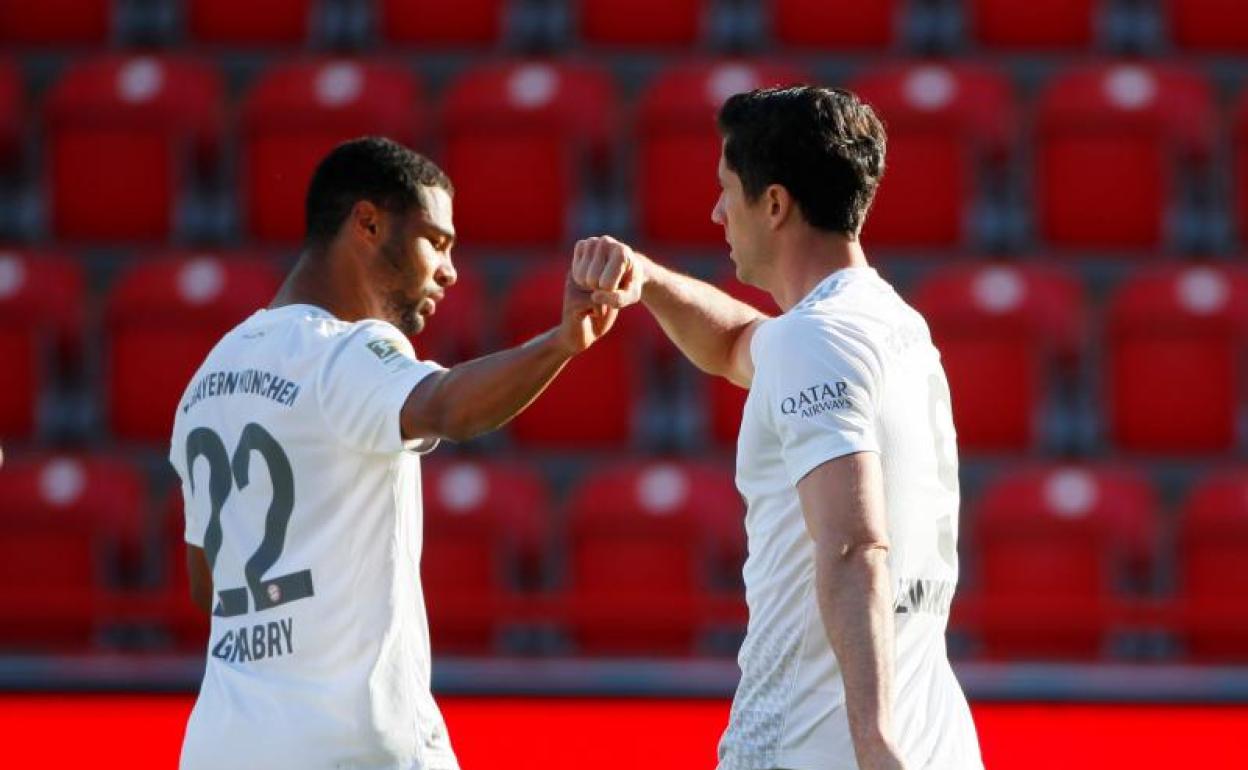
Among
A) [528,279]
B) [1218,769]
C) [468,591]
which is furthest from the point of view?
[528,279]

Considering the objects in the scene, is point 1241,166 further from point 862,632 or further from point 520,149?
point 862,632

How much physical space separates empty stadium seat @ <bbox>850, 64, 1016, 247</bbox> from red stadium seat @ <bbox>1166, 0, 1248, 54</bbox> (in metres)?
1.08

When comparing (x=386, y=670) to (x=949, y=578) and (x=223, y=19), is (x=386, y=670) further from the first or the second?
(x=223, y=19)

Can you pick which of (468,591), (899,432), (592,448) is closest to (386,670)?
(899,432)

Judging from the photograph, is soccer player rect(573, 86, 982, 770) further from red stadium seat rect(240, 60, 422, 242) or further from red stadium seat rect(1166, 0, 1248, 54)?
red stadium seat rect(1166, 0, 1248, 54)

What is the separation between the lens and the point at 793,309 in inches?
109

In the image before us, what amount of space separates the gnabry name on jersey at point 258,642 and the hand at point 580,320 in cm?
56

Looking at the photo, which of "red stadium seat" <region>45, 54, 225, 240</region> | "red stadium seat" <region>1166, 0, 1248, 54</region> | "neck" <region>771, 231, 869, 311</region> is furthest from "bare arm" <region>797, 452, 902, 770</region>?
"red stadium seat" <region>1166, 0, 1248, 54</region>

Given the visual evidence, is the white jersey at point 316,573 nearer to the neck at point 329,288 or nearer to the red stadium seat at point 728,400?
the neck at point 329,288

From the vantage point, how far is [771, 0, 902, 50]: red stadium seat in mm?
8445

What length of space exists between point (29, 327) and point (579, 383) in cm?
184

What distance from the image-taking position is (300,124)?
25.8 ft

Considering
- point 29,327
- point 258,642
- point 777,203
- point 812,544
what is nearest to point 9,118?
point 29,327

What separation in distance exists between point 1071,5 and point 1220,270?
144 cm
